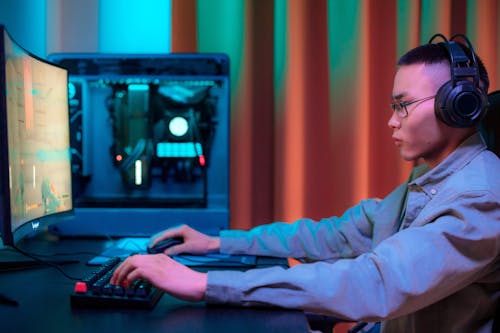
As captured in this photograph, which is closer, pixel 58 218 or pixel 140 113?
pixel 58 218

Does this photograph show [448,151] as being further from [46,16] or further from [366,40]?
[46,16]

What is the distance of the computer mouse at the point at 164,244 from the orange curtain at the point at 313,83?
0.58 metres

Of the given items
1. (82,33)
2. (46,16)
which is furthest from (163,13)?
(46,16)

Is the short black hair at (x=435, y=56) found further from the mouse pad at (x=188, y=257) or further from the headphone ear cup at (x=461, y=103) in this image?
the mouse pad at (x=188, y=257)

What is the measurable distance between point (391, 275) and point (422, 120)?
0.36m

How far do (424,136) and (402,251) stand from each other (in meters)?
0.31

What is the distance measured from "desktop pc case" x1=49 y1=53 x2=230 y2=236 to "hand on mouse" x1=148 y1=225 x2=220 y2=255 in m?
0.30

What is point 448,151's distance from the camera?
3.12 ft

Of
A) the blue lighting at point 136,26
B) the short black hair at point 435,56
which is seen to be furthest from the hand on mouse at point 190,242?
the blue lighting at point 136,26

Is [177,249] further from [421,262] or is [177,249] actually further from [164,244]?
[421,262]

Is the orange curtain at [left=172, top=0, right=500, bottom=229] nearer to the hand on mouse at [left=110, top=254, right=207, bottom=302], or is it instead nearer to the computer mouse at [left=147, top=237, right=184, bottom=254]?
the computer mouse at [left=147, top=237, right=184, bottom=254]

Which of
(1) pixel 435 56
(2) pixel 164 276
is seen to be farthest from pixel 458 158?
(2) pixel 164 276

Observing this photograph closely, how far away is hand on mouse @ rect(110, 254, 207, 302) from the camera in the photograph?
2.40 feet

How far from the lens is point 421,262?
0.71m
